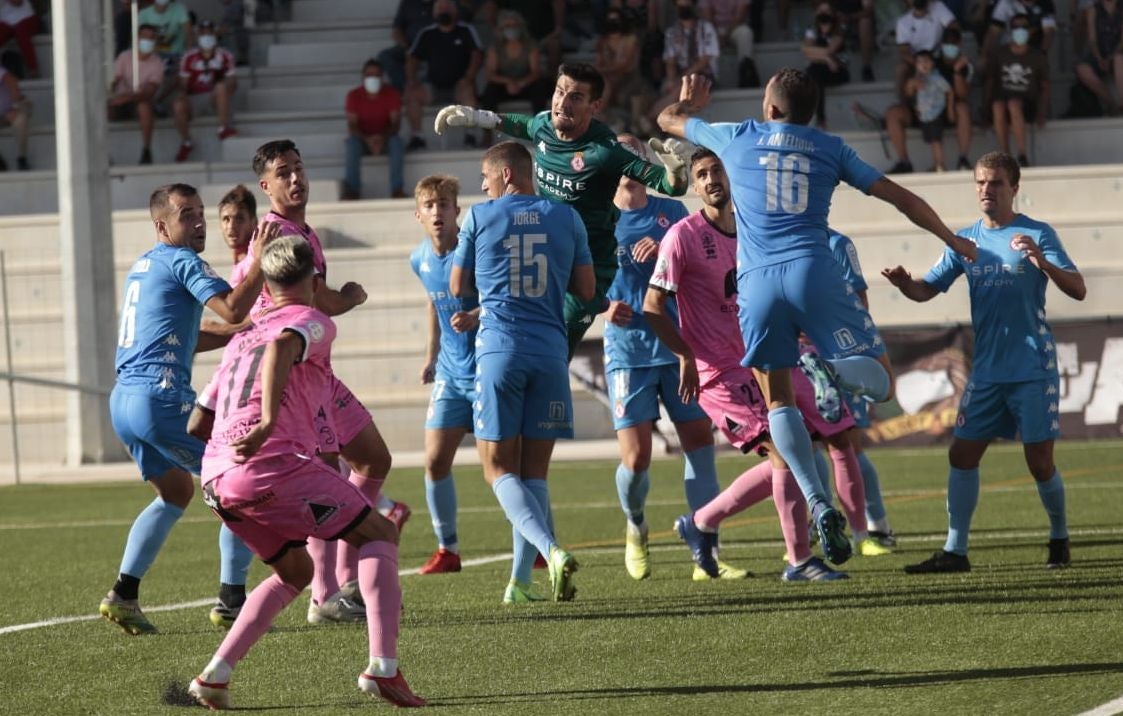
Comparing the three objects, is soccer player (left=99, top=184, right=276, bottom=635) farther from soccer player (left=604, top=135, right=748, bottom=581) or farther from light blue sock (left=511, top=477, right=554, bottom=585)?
soccer player (left=604, top=135, right=748, bottom=581)

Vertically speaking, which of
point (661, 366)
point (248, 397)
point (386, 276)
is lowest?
point (386, 276)

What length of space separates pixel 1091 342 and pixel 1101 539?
25.9 ft

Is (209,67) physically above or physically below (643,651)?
above

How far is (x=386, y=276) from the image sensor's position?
21297 millimetres

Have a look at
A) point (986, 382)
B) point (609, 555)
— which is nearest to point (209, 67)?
point (609, 555)

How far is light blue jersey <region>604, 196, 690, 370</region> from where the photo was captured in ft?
31.5

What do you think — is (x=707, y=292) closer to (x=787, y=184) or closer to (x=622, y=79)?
(x=787, y=184)

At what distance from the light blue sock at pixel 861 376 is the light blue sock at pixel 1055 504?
1.42 m

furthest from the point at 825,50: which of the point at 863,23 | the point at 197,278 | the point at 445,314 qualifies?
the point at 197,278

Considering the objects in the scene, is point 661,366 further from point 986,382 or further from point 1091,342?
point 1091,342

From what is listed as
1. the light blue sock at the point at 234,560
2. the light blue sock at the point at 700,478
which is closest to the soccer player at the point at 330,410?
the light blue sock at the point at 234,560

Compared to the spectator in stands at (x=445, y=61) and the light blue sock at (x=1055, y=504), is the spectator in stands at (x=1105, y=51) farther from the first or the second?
the light blue sock at (x=1055, y=504)

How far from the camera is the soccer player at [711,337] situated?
8.88 meters

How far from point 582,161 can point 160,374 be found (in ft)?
7.49
